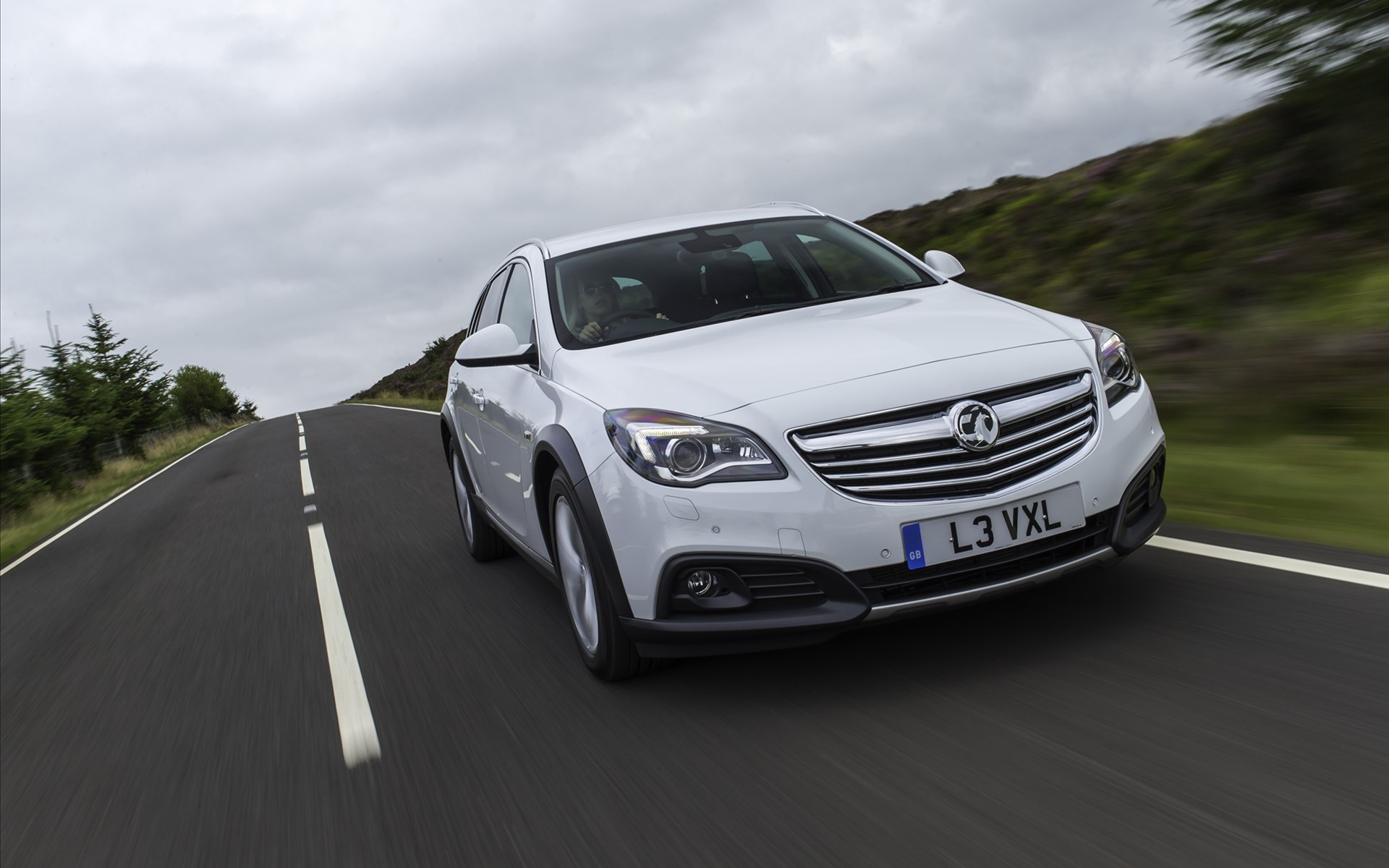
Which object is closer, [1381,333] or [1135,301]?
[1381,333]

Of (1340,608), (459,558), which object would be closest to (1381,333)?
(1340,608)

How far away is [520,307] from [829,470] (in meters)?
2.52

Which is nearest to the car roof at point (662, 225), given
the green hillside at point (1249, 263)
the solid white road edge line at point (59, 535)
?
the green hillside at point (1249, 263)

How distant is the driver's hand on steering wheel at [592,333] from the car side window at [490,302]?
1570 millimetres

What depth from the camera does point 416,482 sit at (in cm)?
1122

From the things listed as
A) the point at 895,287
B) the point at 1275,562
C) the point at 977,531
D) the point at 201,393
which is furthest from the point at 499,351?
the point at 201,393

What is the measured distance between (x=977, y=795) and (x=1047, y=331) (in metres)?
1.68

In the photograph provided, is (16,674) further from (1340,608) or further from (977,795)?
(1340,608)

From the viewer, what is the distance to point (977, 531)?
10.8 ft

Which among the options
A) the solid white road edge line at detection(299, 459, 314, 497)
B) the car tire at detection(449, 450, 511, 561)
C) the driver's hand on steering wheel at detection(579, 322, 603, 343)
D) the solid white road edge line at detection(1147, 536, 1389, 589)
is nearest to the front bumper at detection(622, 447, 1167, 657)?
the solid white road edge line at detection(1147, 536, 1389, 589)

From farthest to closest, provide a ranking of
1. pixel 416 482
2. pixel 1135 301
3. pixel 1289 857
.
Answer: pixel 416 482 < pixel 1135 301 < pixel 1289 857

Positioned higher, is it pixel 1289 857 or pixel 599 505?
pixel 599 505

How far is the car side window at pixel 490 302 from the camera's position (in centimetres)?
619

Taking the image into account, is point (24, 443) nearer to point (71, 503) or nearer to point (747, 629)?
point (71, 503)
